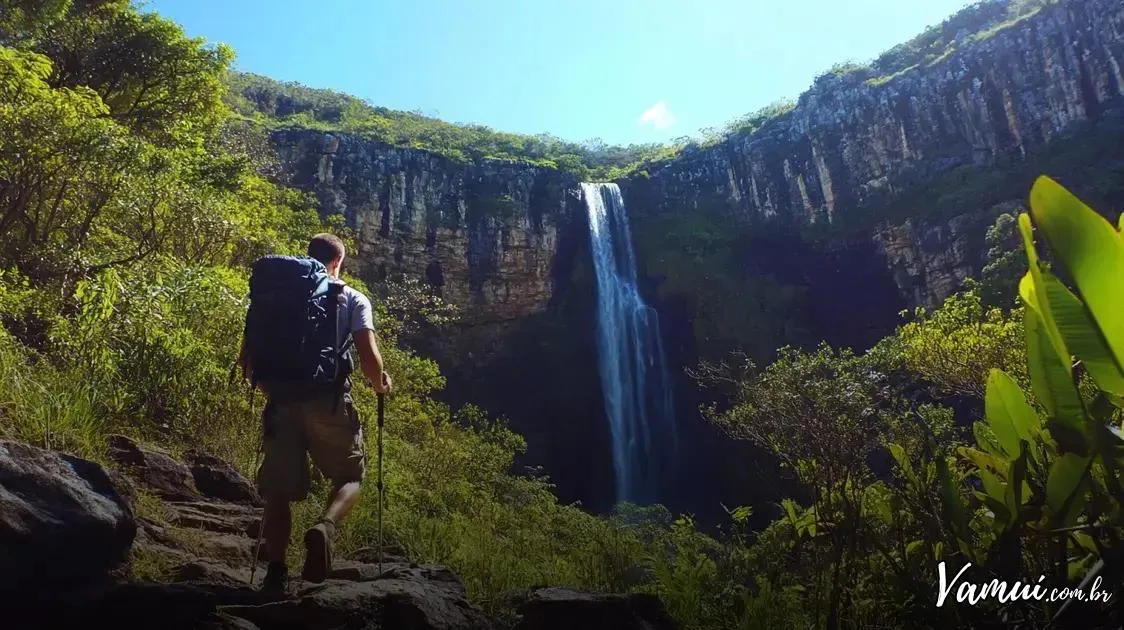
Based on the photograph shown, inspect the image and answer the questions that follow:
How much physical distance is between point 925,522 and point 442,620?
1.51 metres

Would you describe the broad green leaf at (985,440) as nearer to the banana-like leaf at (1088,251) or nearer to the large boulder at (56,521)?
the banana-like leaf at (1088,251)

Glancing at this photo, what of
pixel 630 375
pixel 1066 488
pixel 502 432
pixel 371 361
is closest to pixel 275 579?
pixel 371 361

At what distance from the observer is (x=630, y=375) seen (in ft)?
68.9

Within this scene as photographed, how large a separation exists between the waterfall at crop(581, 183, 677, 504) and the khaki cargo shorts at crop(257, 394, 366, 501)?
1746 centimetres

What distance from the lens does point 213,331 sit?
536 centimetres

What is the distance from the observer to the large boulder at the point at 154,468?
3438 mm

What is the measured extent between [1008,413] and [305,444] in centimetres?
248

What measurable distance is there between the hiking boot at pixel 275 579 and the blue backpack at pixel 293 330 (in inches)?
25.8

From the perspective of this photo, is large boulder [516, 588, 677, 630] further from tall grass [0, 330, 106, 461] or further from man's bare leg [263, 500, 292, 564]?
tall grass [0, 330, 106, 461]

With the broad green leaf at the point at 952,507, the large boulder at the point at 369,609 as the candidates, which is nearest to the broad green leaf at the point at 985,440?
the broad green leaf at the point at 952,507

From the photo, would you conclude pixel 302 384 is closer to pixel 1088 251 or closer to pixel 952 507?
pixel 952 507

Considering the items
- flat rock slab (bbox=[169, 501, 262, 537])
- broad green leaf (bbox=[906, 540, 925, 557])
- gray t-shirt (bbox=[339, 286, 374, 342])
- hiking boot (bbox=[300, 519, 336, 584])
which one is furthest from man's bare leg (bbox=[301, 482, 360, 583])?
broad green leaf (bbox=[906, 540, 925, 557])

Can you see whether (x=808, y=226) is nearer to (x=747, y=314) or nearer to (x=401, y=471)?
(x=747, y=314)

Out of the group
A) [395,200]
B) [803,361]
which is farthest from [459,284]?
[803,361]
